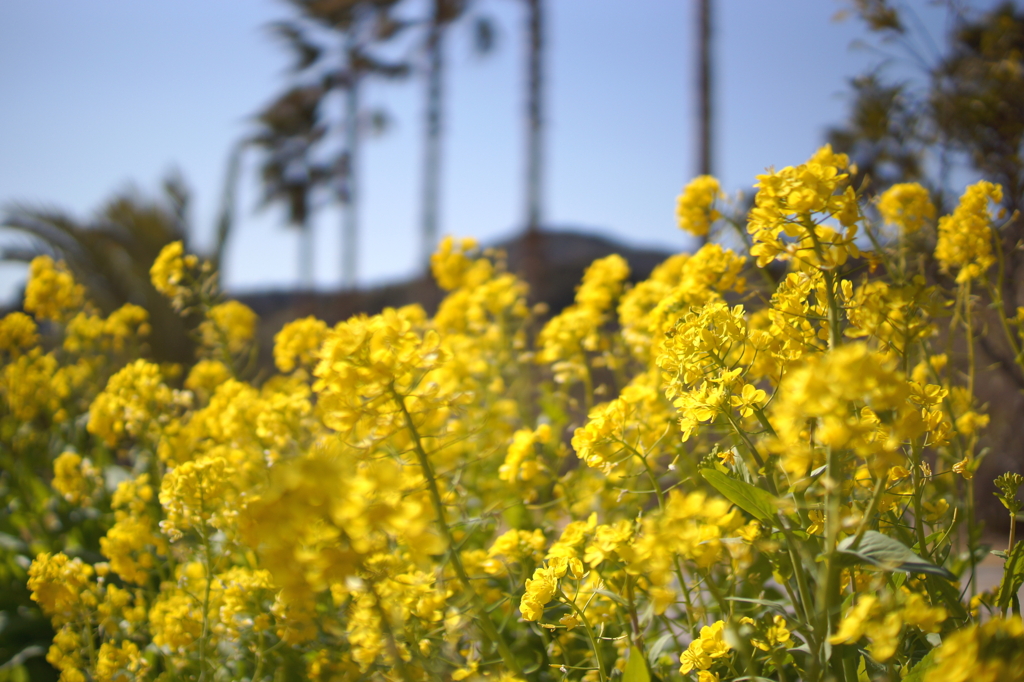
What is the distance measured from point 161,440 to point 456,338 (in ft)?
4.06

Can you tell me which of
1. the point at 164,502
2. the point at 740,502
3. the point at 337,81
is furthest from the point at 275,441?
the point at 337,81

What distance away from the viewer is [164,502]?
1566mm

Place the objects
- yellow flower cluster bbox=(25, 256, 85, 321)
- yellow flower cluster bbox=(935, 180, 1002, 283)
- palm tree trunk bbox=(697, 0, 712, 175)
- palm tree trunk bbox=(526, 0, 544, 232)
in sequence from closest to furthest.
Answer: yellow flower cluster bbox=(935, 180, 1002, 283)
yellow flower cluster bbox=(25, 256, 85, 321)
palm tree trunk bbox=(697, 0, 712, 175)
palm tree trunk bbox=(526, 0, 544, 232)

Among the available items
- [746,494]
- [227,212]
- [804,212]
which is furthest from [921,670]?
[227,212]

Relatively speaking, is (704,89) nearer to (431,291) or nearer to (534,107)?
(534,107)

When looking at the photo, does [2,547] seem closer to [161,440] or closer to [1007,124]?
[161,440]

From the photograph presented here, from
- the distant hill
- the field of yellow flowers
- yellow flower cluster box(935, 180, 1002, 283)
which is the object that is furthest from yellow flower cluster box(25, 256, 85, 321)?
the distant hill

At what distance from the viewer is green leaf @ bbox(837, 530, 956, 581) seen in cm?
84

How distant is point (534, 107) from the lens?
390 inches

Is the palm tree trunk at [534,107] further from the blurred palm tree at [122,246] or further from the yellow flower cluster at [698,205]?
the yellow flower cluster at [698,205]

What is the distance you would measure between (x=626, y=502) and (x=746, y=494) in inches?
42.7

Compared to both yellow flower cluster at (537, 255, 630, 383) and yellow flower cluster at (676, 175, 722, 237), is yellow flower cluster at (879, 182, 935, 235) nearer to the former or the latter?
yellow flower cluster at (676, 175, 722, 237)

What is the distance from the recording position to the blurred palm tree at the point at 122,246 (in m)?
6.30

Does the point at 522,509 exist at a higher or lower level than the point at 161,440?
lower
